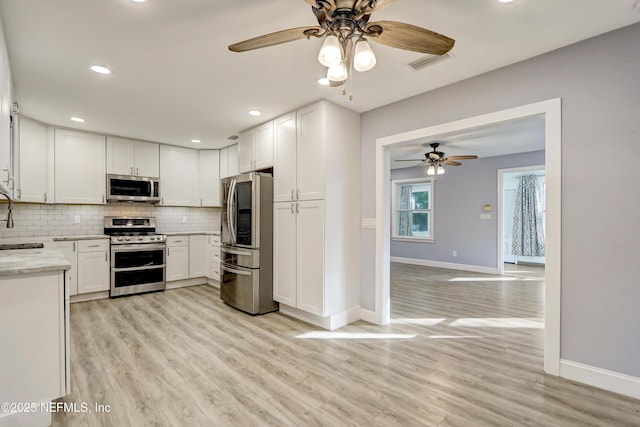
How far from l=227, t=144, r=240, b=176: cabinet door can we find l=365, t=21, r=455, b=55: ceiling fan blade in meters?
4.02

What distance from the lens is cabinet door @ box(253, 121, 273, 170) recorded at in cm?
395

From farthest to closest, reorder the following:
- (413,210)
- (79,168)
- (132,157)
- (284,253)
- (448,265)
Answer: (413,210)
(448,265)
(132,157)
(79,168)
(284,253)

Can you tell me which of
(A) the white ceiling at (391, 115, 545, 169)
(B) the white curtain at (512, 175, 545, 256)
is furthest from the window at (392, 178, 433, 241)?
(B) the white curtain at (512, 175, 545, 256)

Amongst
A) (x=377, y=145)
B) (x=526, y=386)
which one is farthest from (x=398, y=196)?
(x=526, y=386)

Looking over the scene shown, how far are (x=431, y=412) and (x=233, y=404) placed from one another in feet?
4.14

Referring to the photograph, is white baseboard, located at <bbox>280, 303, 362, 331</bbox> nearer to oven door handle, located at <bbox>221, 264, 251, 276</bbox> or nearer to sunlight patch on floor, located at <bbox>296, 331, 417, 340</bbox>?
sunlight patch on floor, located at <bbox>296, 331, 417, 340</bbox>

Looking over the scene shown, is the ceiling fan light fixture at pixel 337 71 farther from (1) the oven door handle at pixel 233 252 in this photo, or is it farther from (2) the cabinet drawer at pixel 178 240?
(2) the cabinet drawer at pixel 178 240

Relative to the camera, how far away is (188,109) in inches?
Answer: 142

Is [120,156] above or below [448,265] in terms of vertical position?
above

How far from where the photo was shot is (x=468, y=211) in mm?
6859

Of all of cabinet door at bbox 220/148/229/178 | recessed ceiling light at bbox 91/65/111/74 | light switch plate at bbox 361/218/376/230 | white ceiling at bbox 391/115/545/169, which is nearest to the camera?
recessed ceiling light at bbox 91/65/111/74

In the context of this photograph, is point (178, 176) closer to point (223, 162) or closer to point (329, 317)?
point (223, 162)

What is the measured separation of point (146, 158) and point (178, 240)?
1.46 m

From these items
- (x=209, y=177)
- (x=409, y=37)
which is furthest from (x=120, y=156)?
(x=409, y=37)
